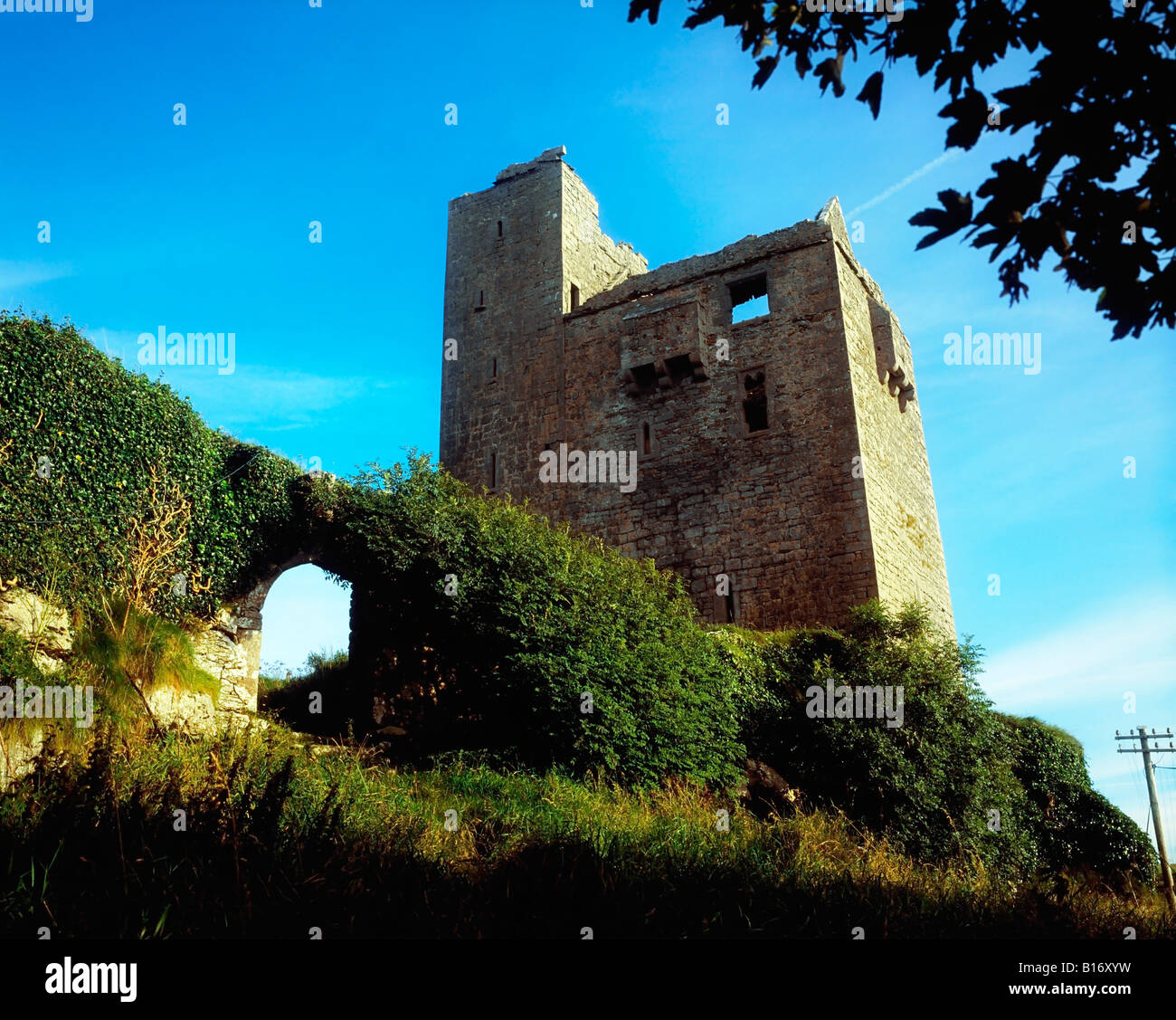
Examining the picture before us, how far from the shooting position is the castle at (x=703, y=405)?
59.8 ft

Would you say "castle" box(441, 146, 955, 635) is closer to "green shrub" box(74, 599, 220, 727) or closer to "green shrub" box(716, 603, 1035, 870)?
"green shrub" box(716, 603, 1035, 870)

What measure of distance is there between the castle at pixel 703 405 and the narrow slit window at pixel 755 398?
0.04 m

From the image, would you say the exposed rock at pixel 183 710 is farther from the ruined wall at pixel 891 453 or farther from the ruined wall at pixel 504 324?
the ruined wall at pixel 504 324

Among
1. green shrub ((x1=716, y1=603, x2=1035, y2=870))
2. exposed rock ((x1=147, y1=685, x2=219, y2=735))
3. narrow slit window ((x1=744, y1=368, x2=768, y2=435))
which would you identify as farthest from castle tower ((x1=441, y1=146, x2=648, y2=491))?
exposed rock ((x1=147, y1=685, x2=219, y2=735))

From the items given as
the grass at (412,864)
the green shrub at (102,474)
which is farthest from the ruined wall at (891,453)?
the green shrub at (102,474)

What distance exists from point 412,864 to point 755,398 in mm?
14581

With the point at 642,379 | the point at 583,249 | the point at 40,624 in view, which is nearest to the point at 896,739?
the point at 642,379

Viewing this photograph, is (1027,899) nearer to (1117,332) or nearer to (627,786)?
(627,786)

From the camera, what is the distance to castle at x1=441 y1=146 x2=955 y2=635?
59.8 feet

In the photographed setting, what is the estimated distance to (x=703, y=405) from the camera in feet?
65.5

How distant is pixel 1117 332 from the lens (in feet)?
14.1

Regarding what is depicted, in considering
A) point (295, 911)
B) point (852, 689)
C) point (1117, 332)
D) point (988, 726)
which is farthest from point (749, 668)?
point (1117, 332)

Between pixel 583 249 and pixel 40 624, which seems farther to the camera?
pixel 583 249

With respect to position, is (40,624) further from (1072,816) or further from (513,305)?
(1072,816)
